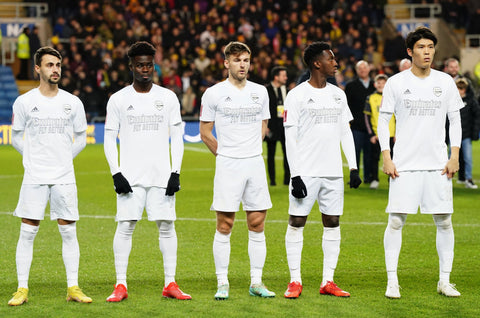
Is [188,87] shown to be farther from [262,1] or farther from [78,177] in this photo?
[78,177]

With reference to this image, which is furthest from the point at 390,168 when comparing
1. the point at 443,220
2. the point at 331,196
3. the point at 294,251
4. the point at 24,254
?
the point at 24,254

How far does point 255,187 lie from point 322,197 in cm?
59

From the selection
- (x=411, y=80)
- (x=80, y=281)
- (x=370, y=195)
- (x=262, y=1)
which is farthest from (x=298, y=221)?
(x=262, y=1)

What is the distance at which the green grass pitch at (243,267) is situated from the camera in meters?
7.19

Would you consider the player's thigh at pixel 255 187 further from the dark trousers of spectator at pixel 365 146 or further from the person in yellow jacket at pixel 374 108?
the dark trousers of spectator at pixel 365 146

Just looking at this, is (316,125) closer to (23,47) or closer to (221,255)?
(221,255)

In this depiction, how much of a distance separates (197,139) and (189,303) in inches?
800

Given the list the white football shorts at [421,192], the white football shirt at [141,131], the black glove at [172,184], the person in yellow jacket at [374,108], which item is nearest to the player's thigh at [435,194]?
the white football shorts at [421,192]

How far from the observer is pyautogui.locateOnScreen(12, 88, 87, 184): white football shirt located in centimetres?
739

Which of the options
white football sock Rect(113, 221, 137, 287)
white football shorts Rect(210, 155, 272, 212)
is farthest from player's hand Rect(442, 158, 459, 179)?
white football sock Rect(113, 221, 137, 287)

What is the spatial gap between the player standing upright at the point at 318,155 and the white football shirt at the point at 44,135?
1883 mm

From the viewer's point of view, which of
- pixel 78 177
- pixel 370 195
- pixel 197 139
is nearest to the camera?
pixel 370 195

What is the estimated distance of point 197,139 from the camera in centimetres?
2759

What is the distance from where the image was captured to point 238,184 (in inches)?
297
